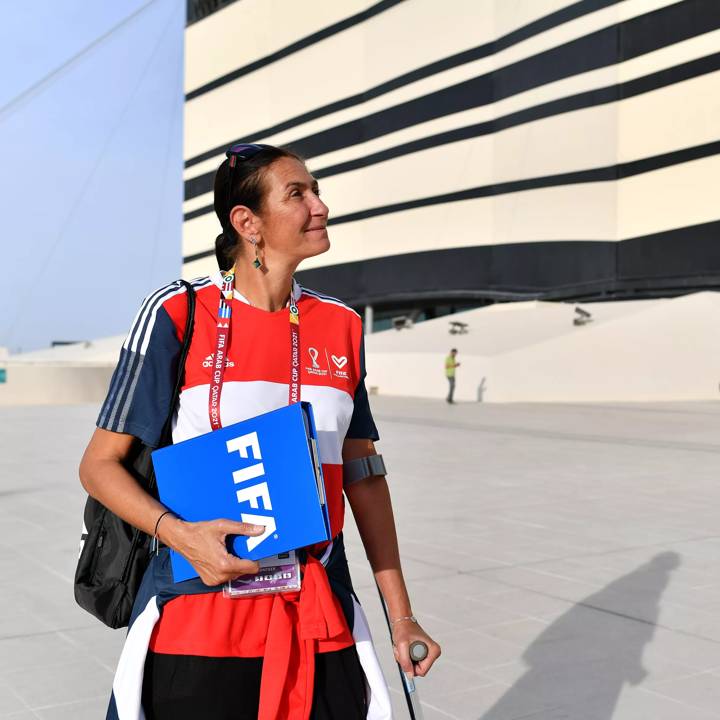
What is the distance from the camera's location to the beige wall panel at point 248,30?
172 ft

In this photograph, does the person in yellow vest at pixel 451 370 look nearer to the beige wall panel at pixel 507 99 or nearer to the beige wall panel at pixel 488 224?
the beige wall panel at pixel 488 224

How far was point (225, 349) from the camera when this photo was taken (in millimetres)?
2016

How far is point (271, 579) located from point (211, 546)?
15 cm

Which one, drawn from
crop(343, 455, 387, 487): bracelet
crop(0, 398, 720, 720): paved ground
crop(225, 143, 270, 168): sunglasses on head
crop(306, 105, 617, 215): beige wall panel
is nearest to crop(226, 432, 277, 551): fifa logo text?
crop(343, 455, 387, 487): bracelet

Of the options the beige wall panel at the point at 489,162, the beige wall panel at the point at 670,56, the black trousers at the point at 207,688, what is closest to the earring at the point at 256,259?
the black trousers at the point at 207,688

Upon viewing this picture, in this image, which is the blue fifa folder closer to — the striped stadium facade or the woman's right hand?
the woman's right hand

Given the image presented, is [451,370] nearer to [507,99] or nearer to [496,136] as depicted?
[496,136]

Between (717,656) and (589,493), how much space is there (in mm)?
5232

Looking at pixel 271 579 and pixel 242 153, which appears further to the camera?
pixel 242 153

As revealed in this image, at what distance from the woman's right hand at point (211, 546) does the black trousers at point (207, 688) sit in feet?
0.57

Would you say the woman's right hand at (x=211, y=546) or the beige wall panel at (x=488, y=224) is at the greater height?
the beige wall panel at (x=488, y=224)

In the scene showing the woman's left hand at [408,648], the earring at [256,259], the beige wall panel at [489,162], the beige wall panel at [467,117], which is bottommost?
the woman's left hand at [408,648]

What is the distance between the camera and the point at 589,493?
1009 cm

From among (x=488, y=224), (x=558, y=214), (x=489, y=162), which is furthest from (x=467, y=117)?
(x=558, y=214)
